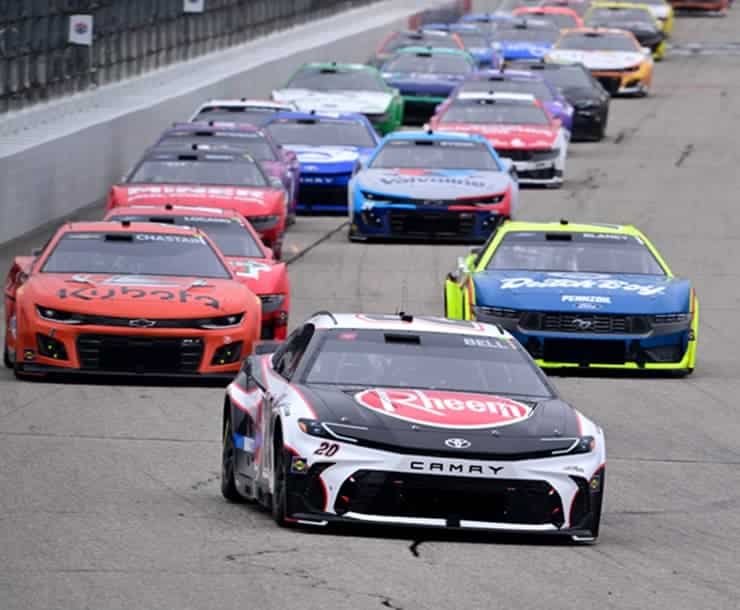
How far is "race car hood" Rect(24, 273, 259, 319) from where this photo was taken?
1600 cm

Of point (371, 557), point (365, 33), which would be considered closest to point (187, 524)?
point (371, 557)

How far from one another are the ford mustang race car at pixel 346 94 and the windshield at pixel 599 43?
30.6 ft

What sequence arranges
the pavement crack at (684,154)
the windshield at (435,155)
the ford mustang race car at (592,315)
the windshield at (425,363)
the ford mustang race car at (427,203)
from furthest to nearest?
the pavement crack at (684,154) < the windshield at (435,155) < the ford mustang race car at (427,203) < the ford mustang race car at (592,315) < the windshield at (425,363)

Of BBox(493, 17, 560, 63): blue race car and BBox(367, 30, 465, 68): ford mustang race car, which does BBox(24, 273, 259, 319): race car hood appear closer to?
BBox(367, 30, 465, 68): ford mustang race car

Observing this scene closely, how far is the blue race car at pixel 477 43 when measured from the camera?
4909 cm

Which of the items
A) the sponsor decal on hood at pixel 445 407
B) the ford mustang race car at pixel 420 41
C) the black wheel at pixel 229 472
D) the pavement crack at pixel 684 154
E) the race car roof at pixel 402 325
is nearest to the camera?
the sponsor decal on hood at pixel 445 407

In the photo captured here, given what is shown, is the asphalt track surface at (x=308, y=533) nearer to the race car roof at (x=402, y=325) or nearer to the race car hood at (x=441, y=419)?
the race car hood at (x=441, y=419)

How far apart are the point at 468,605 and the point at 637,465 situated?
4.70 metres

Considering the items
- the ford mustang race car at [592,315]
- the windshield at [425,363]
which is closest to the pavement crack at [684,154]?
the ford mustang race car at [592,315]

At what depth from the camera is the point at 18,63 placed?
2905 centimetres

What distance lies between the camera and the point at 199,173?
24.3 meters

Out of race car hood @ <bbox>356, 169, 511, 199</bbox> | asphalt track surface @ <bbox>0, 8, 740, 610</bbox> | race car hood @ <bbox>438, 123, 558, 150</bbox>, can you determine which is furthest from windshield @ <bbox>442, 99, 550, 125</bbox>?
asphalt track surface @ <bbox>0, 8, 740, 610</bbox>

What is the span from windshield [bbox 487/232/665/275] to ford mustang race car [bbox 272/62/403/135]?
16.4m

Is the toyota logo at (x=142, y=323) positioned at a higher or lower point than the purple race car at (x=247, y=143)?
higher
